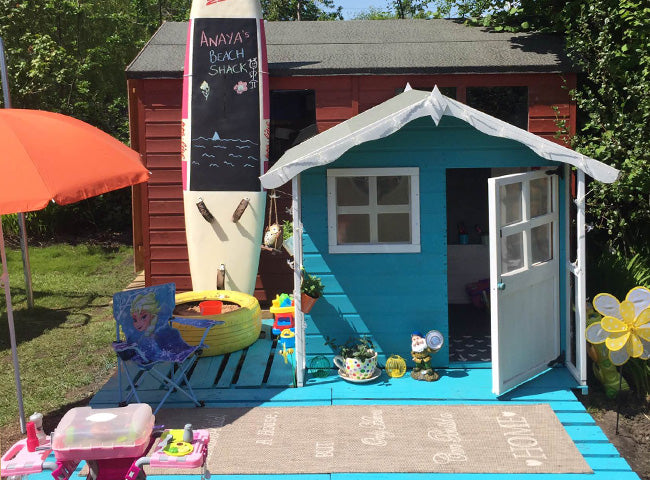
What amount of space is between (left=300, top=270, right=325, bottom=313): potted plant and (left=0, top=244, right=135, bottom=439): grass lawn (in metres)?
2.06

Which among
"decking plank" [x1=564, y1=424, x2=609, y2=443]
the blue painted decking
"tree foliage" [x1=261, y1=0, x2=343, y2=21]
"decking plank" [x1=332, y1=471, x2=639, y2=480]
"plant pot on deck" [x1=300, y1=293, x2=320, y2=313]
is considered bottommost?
"decking plank" [x1=332, y1=471, x2=639, y2=480]

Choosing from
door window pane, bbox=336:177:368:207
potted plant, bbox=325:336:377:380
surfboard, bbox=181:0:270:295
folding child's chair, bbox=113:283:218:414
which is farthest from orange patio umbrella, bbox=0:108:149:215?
surfboard, bbox=181:0:270:295

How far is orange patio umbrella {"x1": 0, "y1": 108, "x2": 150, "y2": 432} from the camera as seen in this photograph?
4.46m

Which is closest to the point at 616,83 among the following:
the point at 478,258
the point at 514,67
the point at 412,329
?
the point at 514,67

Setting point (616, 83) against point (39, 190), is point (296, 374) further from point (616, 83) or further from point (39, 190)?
point (616, 83)

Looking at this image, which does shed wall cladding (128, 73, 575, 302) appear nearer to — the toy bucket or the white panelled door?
the toy bucket

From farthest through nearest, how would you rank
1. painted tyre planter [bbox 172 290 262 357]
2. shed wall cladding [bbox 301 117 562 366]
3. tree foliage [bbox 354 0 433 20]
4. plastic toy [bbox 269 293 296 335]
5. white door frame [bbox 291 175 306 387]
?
tree foliage [bbox 354 0 433 20], plastic toy [bbox 269 293 296 335], painted tyre planter [bbox 172 290 262 357], shed wall cladding [bbox 301 117 562 366], white door frame [bbox 291 175 306 387]

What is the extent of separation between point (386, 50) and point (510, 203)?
4123 millimetres

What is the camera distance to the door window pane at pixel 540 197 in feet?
20.8

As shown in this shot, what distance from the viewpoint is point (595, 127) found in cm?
848

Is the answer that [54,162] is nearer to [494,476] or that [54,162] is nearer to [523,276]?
[494,476]

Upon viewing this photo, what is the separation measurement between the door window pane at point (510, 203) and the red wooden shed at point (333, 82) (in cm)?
300

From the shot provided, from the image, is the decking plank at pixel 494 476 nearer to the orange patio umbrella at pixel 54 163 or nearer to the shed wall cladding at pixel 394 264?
the shed wall cladding at pixel 394 264

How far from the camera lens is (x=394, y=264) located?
6.65 metres
